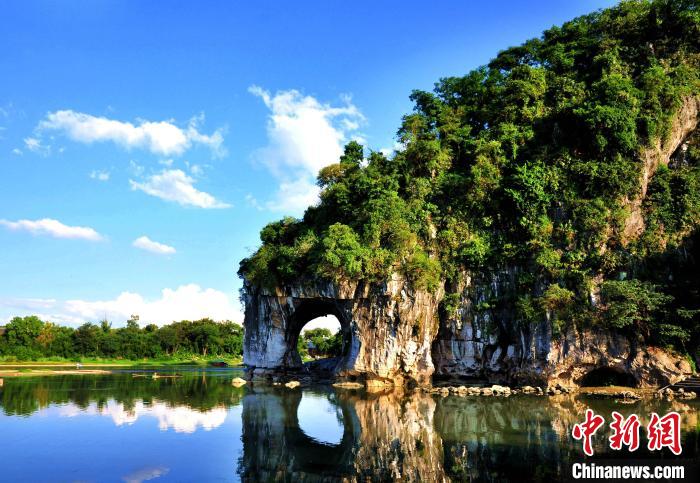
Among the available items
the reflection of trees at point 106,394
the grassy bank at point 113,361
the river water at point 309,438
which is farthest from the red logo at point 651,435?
the grassy bank at point 113,361

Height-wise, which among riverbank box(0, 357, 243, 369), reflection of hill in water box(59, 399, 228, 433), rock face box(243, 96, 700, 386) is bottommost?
riverbank box(0, 357, 243, 369)

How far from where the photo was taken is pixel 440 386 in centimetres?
2956

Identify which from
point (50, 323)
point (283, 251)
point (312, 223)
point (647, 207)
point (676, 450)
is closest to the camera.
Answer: point (676, 450)

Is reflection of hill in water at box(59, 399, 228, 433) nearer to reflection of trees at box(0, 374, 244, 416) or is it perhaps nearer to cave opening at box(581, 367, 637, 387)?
reflection of trees at box(0, 374, 244, 416)

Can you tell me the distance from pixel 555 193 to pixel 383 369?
14146mm

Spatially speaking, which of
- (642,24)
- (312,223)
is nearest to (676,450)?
(312,223)

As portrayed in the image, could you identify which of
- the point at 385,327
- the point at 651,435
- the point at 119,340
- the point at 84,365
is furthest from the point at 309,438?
the point at 119,340

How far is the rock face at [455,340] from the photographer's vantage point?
85.1ft

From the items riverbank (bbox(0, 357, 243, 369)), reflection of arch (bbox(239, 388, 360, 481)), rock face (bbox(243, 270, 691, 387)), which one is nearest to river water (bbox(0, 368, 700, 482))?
reflection of arch (bbox(239, 388, 360, 481))

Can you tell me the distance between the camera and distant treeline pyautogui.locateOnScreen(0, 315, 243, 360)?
192 ft

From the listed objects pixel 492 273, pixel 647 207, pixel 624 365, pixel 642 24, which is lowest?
pixel 624 365

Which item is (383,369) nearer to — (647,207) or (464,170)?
(464,170)

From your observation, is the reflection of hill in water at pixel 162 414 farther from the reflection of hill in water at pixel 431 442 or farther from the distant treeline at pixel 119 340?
the distant treeline at pixel 119 340

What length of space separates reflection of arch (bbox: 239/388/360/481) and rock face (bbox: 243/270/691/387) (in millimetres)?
7878
